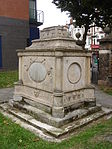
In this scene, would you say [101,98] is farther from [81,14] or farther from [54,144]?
[81,14]

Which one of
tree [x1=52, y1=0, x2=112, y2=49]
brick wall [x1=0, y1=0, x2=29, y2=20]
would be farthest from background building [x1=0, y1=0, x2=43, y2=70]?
tree [x1=52, y1=0, x2=112, y2=49]

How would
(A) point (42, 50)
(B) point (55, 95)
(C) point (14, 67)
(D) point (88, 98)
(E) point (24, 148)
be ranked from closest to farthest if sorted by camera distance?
(E) point (24, 148) < (B) point (55, 95) < (A) point (42, 50) < (D) point (88, 98) < (C) point (14, 67)

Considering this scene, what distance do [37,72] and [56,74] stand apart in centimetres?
94

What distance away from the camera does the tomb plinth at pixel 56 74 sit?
5527 mm

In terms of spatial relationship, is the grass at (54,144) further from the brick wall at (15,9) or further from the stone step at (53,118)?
the brick wall at (15,9)

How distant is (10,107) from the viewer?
6.82m

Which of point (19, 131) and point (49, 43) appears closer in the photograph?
point (19, 131)

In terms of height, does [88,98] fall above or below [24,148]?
above

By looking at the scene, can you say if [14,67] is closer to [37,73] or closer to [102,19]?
[102,19]

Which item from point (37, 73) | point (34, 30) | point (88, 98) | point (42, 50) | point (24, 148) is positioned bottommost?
point (24, 148)

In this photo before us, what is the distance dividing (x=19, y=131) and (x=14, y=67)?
1494 cm

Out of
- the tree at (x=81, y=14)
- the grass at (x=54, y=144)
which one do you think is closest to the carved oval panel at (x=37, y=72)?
the grass at (x=54, y=144)

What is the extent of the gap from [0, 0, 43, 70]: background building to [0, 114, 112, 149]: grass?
47.0 feet

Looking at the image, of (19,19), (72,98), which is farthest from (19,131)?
(19,19)
